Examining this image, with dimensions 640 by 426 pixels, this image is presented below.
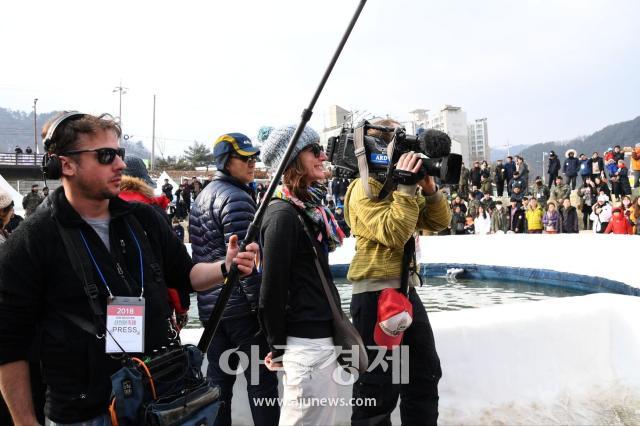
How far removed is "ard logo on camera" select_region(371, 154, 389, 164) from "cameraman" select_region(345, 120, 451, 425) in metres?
0.12

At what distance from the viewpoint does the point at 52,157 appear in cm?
177

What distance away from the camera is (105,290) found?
1698 millimetres

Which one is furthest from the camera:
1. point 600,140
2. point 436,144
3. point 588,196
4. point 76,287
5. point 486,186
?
point 600,140

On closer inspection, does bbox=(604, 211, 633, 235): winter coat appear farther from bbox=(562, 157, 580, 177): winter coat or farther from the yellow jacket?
the yellow jacket

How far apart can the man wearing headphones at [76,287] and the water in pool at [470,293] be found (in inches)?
186

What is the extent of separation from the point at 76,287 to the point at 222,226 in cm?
128

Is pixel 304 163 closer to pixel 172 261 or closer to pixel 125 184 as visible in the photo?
→ pixel 172 261

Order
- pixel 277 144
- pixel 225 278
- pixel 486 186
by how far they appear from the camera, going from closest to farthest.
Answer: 1. pixel 225 278
2. pixel 277 144
3. pixel 486 186

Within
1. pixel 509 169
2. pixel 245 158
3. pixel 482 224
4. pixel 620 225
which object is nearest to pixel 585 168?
pixel 509 169

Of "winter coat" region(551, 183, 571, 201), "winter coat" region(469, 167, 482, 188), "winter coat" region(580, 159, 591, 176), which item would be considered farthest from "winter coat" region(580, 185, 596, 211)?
"winter coat" region(469, 167, 482, 188)

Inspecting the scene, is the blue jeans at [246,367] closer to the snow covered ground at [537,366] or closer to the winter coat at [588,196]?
the snow covered ground at [537,366]

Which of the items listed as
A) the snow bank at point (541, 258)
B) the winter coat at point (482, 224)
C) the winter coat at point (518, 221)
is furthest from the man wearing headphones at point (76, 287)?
the winter coat at point (482, 224)

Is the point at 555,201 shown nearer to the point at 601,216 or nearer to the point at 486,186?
the point at 601,216

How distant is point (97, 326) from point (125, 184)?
171 centimetres
